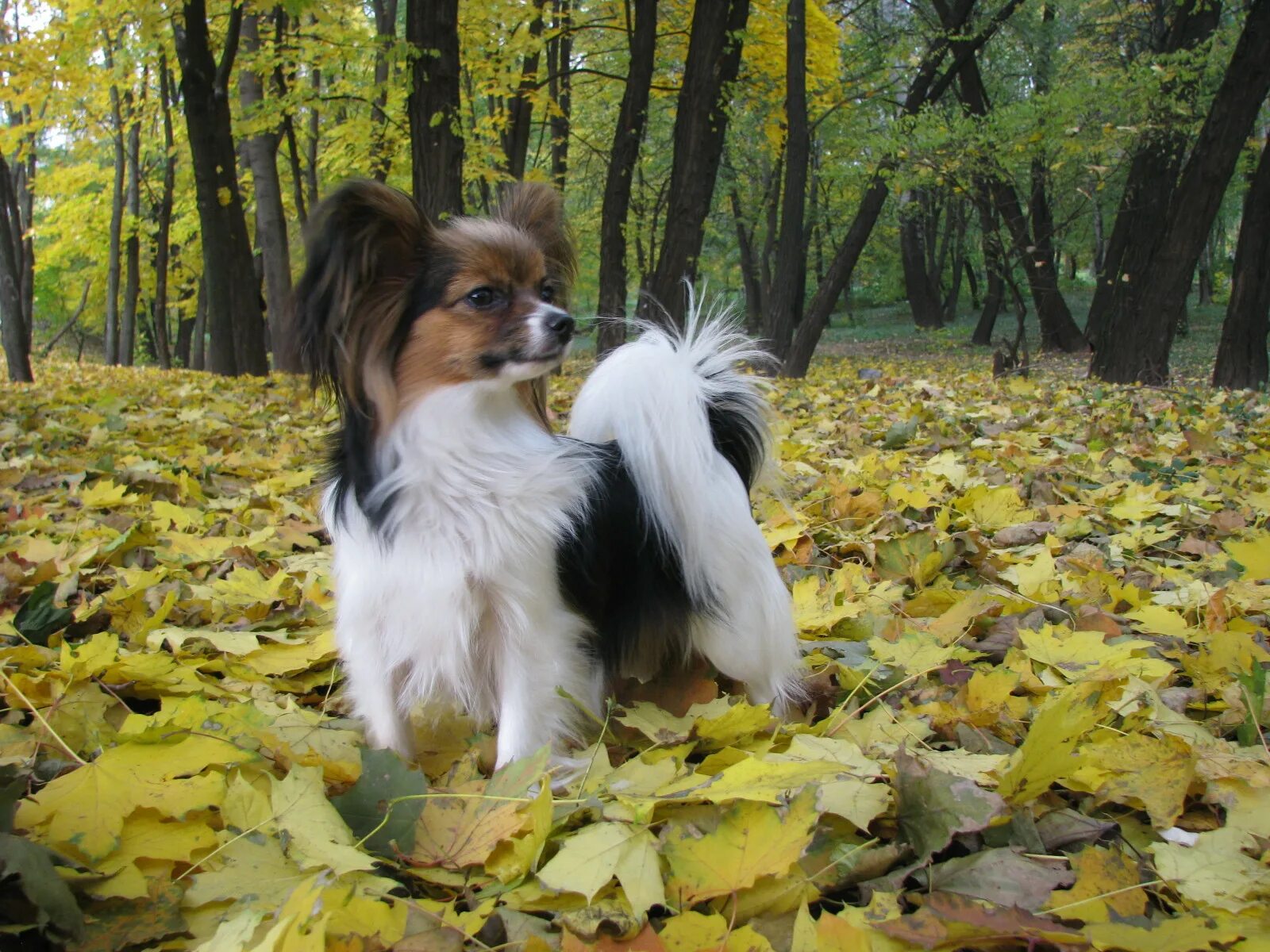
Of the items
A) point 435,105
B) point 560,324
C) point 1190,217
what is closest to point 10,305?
point 435,105

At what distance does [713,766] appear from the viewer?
6.04 ft

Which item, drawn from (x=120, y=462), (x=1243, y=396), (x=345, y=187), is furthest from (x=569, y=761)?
(x=1243, y=396)

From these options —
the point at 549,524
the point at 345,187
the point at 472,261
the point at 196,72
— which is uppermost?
the point at 196,72

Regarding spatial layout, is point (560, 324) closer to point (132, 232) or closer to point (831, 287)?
point (831, 287)

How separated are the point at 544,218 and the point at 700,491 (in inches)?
37.7

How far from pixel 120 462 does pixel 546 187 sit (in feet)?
9.89

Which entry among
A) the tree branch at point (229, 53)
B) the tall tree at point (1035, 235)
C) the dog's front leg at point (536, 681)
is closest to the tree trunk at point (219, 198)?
the tree branch at point (229, 53)

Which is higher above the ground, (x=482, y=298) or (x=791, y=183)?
(x=791, y=183)

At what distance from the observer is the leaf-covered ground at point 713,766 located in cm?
133

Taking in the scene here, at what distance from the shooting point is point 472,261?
225 centimetres

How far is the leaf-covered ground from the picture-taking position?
1.33 m

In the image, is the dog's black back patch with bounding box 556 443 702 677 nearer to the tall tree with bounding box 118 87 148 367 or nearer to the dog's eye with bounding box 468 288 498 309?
the dog's eye with bounding box 468 288 498 309

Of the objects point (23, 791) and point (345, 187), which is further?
point (345, 187)

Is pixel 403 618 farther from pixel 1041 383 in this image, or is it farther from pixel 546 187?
pixel 1041 383
